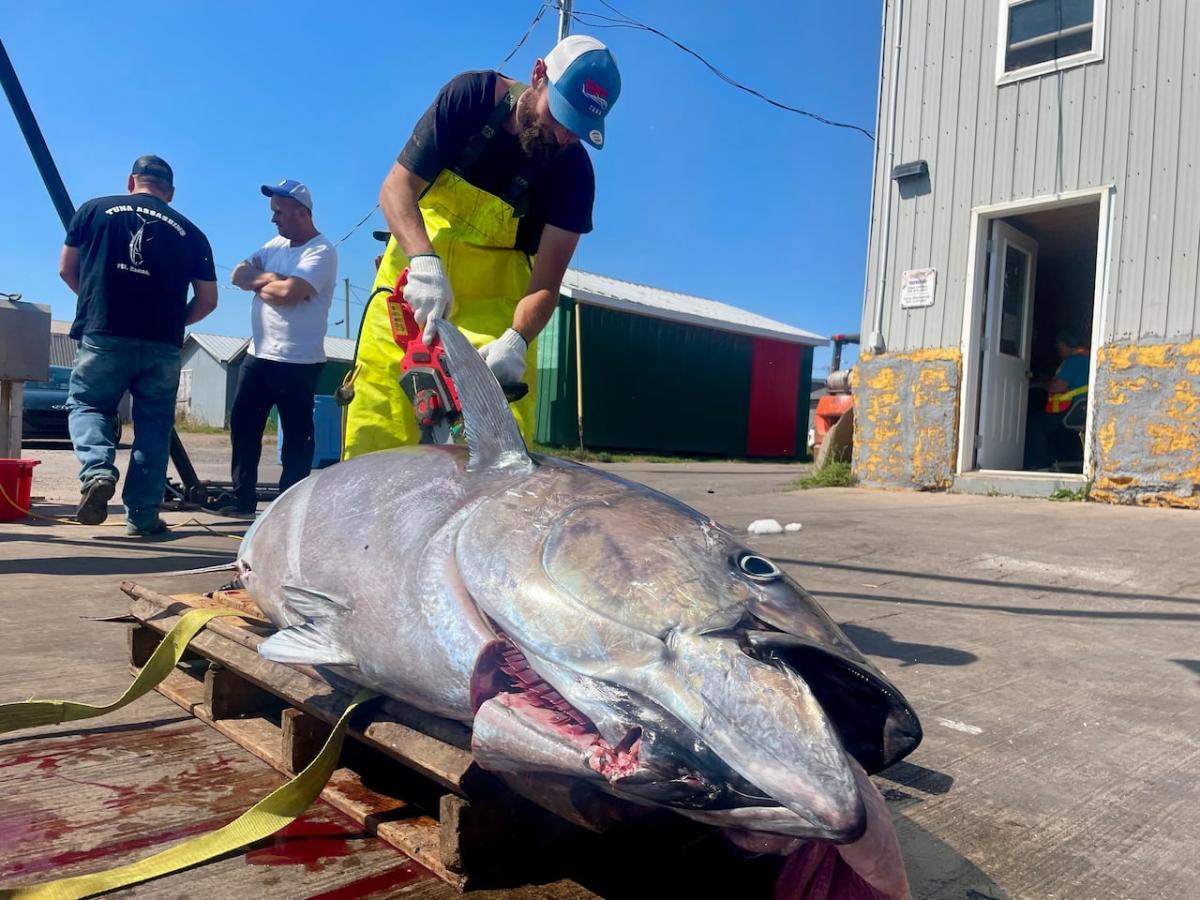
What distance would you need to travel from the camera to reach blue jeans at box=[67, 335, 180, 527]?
425 centimetres

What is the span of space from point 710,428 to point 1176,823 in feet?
55.8

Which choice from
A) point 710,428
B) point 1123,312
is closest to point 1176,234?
point 1123,312

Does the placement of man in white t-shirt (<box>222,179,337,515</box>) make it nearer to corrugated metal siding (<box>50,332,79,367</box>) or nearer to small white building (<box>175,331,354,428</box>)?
small white building (<box>175,331,354,428</box>)

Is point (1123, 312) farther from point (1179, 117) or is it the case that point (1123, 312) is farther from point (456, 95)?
point (456, 95)

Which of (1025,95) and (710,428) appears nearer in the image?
(1025,95)

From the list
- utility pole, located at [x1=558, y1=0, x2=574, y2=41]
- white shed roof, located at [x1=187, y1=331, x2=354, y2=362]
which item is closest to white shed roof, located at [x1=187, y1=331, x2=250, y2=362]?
white shed roof, located at [x1=187, y1=331, x2=354, y2=362]

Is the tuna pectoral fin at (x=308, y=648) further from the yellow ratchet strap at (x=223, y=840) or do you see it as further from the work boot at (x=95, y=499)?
the work boot at (x=95, y=499)

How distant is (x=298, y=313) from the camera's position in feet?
16.1

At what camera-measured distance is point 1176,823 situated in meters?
1.58

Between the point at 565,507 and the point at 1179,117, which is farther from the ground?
the point at 1179,117

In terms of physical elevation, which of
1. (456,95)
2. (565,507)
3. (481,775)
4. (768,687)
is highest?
(456,95)

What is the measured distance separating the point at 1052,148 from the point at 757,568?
23.6ft

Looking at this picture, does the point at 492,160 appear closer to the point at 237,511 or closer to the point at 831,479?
the point at 237,511

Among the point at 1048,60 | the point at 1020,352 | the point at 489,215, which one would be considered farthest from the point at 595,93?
the point at 1020,352
